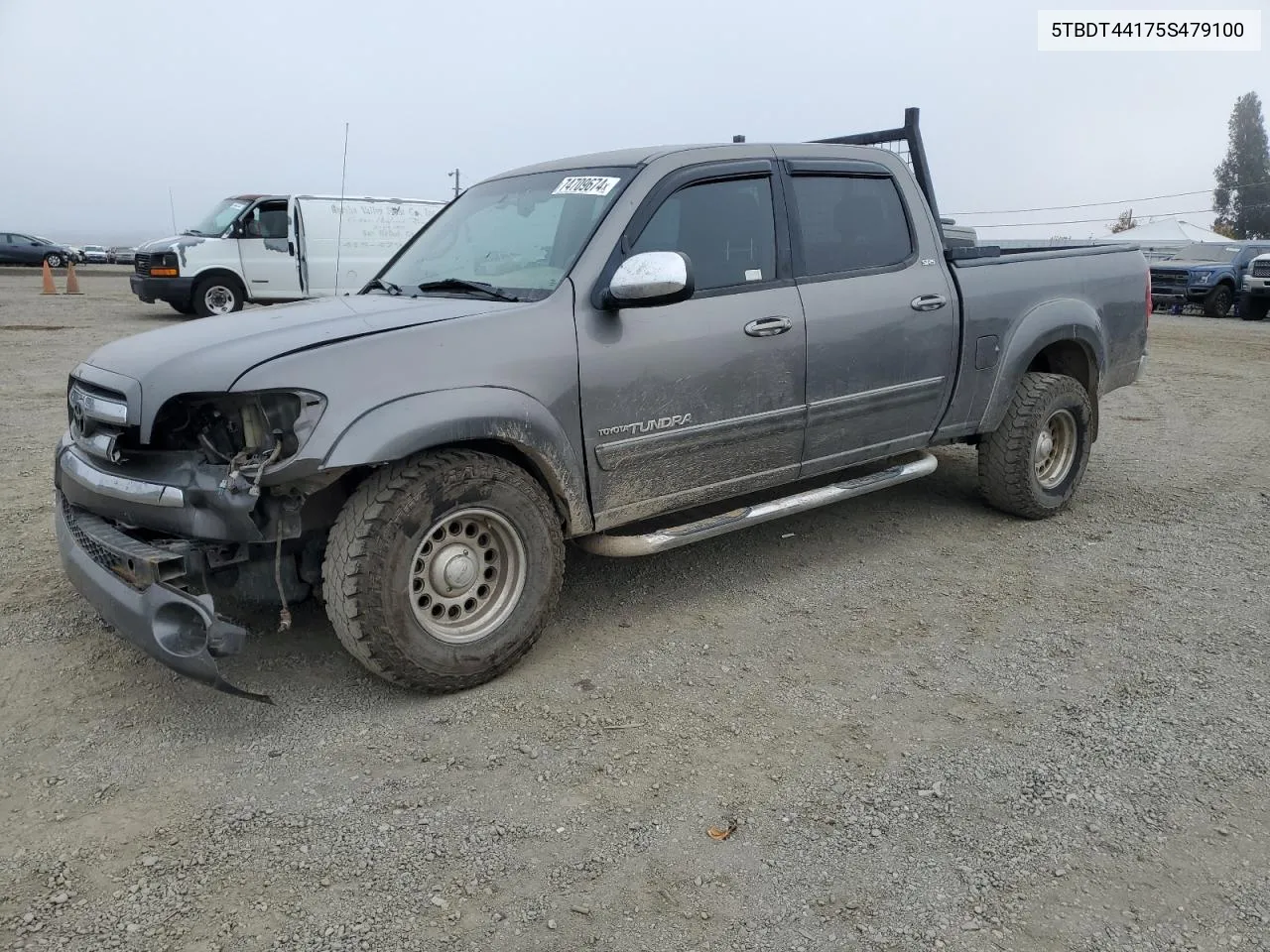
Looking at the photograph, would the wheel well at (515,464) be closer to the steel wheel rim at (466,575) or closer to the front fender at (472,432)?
the front fender at (472,432)

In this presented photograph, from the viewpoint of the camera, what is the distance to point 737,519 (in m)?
4.03

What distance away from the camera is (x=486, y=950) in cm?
221

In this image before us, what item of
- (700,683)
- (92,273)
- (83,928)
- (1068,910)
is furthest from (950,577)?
(92,273)

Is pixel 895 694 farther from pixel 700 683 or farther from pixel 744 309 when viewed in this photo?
pixel 744 309

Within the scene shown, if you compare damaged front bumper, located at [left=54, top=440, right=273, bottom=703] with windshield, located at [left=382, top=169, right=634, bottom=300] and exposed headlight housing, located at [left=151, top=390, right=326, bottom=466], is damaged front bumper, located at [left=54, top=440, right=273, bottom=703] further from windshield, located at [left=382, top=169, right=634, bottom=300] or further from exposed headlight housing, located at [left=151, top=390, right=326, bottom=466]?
windshield, located at [left=382, top=169, right=634, bottom=300]

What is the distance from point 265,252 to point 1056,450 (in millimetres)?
13315

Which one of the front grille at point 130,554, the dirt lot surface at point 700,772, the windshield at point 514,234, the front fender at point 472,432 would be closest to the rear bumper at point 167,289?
the dirt lot surface at point 700,772

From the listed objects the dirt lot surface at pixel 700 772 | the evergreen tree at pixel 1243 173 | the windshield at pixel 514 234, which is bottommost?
the dirt lot surface at pixel 700 772

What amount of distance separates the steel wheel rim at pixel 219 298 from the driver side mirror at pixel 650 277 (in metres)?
13.5

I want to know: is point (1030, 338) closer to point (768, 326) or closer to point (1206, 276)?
point (768, 326)

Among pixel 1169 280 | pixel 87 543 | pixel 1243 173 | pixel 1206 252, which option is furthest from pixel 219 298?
pixel 1243 173

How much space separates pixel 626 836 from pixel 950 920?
85 cm

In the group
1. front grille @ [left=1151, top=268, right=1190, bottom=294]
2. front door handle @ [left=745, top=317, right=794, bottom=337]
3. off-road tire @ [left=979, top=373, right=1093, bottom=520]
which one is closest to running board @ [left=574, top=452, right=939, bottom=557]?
off-road tire @ [left=979, top=373, right=1093, bottom=520]

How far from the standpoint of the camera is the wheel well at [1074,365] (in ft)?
18.1
